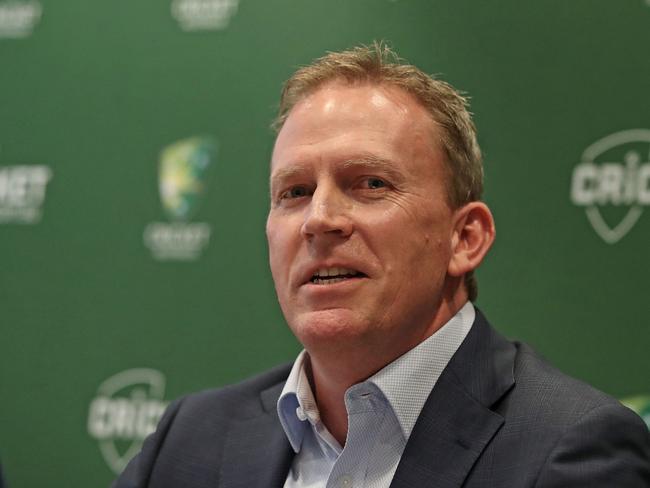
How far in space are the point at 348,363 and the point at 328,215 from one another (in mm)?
314

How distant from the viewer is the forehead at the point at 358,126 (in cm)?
196

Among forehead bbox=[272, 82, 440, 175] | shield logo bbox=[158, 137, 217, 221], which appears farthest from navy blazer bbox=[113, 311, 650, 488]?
shield logo bbox=[158, 137, 217, 221]

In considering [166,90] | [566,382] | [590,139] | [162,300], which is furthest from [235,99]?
[566,382]

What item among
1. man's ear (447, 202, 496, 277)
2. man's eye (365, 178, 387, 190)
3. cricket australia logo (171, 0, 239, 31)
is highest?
cricket australia logo (171, 0, 239, 31)

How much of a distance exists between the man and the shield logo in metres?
0.86

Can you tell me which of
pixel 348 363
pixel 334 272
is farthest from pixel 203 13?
pixel 348 363

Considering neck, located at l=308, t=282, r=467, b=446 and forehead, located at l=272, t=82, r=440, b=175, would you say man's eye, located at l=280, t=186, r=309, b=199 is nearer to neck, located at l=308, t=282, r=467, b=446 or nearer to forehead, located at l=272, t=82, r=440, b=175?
forehead, located at l=272, t=82, r=440, b=175

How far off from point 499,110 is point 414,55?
12.5 inches

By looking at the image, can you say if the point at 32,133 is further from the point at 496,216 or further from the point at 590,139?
the point at 590,139

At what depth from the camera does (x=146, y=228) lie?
119 inches

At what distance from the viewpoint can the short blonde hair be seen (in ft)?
6.73

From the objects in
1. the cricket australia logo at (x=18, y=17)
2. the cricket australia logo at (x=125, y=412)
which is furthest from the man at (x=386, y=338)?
the cricket australia logo at (x=18, y=17)

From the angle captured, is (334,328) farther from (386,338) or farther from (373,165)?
(373,165)

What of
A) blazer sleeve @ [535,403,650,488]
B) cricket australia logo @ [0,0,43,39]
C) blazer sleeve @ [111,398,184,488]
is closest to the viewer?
blazer sleeve @ [535,403,650,488]
